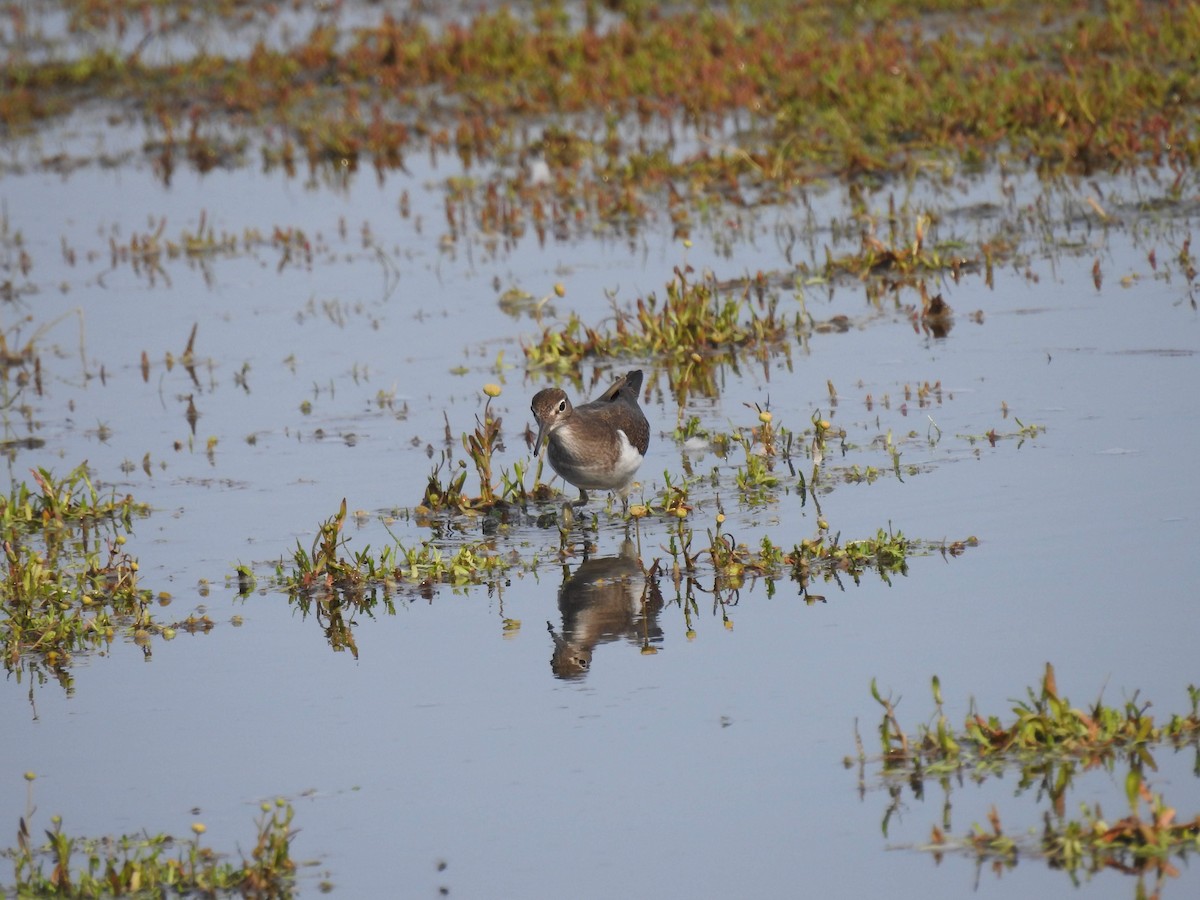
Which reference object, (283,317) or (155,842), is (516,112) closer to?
(283,317)

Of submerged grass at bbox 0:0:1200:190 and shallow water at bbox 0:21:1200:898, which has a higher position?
submerged grass at bbox 0:0:1200:190

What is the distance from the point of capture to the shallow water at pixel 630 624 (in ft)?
19.9

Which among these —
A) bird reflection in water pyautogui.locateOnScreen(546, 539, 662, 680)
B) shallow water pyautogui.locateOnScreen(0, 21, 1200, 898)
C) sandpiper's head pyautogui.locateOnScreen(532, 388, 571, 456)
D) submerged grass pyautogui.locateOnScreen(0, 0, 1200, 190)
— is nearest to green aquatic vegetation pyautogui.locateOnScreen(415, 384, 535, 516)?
shallow water pyautogui.locateOnScreen(0, 21, 1200, 898)

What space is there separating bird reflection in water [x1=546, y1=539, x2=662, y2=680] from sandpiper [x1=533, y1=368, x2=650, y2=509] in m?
0.47

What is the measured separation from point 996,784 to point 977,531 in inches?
108

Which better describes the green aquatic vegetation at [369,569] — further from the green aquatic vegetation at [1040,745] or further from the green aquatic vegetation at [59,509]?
the green aquatic vegetation at [1040,745]

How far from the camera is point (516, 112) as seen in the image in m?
21.1

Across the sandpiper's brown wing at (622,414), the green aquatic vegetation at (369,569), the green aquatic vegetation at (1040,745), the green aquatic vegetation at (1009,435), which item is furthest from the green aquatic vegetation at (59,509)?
the green aquatic vegetation at (1040,745)

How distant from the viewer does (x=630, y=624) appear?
7.96 meters

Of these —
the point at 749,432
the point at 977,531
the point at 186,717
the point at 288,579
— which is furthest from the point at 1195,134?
the point at 186,717

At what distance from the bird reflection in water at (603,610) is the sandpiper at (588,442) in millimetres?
467

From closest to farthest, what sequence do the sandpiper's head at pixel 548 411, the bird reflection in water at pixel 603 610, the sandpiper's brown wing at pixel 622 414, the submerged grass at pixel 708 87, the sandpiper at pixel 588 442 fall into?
1. the bird reflection in water at pixel 603 610
2. the sandpiper at pixel 588 442
3. the sandpiper's head at pixel 548 411
4. the sandpiper's brown wing at pixel 622 414
5. the submerged grass at pixel 708 87

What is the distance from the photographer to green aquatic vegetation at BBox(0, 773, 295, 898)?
5.86 meters

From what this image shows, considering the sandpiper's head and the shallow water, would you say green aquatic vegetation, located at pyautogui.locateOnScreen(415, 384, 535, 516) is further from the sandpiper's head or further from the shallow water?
the sandpiper's head
